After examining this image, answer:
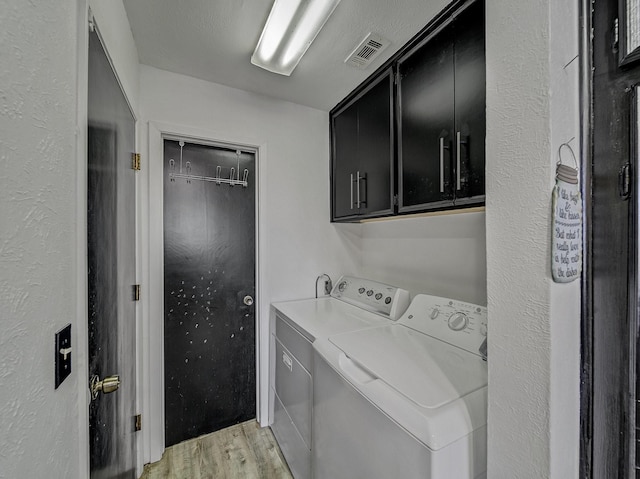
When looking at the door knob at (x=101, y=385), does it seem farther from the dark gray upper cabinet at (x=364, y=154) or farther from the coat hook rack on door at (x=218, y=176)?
the dark gray upper cabinet at (x=364, y=154)

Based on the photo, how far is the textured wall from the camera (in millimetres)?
402

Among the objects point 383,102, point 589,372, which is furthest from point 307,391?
point 383,102

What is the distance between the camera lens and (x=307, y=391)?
143 centimetres

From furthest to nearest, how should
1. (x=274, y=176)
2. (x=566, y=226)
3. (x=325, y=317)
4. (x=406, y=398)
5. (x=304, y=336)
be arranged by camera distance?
(x=274, y=176) < (x=325, y=317) < (x=304, y=336) < (x=406, y=398) < (x=566, y=226)

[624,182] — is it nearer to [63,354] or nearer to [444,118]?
[444,118]

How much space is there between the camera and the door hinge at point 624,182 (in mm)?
677

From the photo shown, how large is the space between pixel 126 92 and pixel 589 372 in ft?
6.83

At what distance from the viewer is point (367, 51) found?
1531 mm

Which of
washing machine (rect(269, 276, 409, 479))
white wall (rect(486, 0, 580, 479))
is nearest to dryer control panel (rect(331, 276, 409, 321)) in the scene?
washing machine (rect(269, 276, 409, 479))

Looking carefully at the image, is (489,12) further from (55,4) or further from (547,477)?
(547,477)

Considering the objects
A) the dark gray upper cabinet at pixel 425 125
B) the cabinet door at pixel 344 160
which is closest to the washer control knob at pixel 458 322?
the dark gray upper cabinet at pixel 425 125

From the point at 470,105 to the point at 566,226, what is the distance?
740 mm

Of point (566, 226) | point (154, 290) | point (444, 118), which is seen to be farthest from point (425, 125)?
point (154, 290)

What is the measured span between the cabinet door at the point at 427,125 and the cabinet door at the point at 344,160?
0.48 metres
